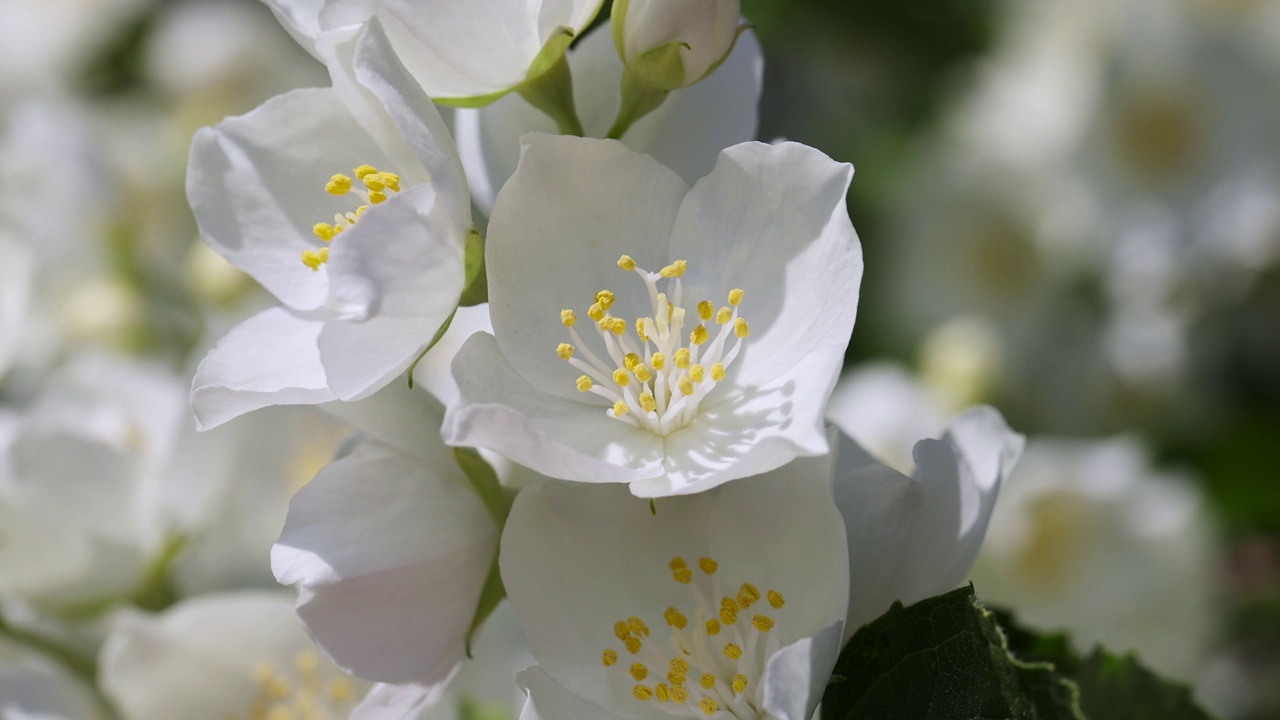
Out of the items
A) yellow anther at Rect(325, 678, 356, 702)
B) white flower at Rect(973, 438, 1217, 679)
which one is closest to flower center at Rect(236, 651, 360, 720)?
yellow anther at Rect(325, 678, 356, 702)

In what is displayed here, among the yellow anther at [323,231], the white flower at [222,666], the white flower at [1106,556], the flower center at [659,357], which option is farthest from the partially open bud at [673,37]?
the white flower at [1106,556]

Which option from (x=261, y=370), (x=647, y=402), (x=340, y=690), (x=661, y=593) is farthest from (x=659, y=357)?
(x=340, y=690)

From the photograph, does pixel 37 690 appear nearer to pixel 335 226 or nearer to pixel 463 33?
pixel 335 226

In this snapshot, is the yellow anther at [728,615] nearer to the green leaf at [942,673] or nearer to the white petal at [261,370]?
the green leaf at [942,673]

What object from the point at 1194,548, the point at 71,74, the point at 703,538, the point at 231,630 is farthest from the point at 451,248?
the point at 71,74

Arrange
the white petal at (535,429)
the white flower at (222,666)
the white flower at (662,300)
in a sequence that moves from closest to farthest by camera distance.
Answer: the white petal at (535,429) < the white flower at (662,300) < the white flower at (222,666)

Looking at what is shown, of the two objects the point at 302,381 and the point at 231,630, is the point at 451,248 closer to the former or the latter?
the point at 302,381
